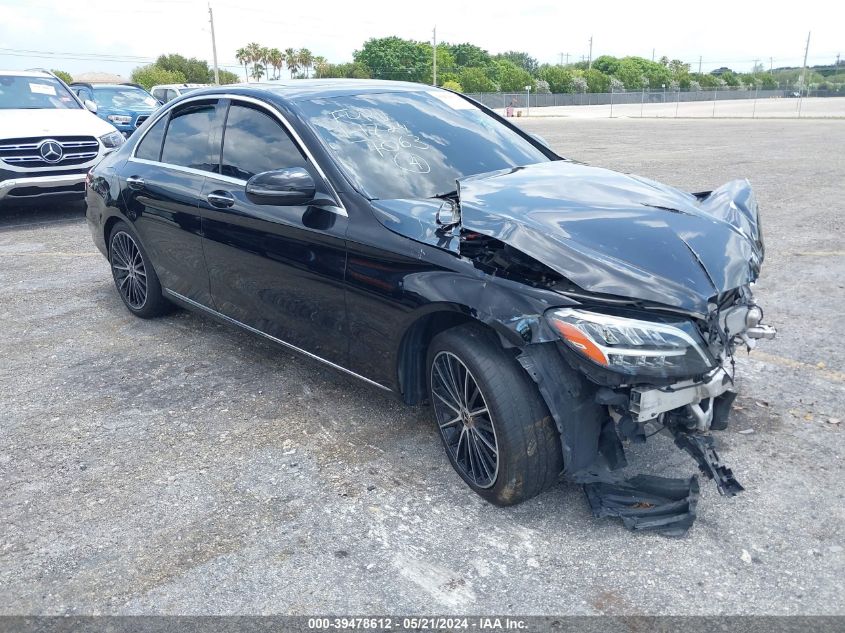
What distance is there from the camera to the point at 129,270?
562 centimetres

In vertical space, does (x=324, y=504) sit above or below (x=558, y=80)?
below

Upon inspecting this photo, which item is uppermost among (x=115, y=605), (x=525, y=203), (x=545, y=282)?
(x=525, y=203)

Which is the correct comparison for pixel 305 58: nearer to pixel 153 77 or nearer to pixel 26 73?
pixel 153 77

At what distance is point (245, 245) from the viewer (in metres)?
4.19

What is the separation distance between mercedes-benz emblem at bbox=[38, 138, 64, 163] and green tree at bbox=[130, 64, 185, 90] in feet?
190

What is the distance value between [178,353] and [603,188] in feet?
10.1

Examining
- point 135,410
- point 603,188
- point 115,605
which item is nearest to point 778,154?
point 603,188

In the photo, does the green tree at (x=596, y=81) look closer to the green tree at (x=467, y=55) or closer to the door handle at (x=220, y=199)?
the green tree at (x=467, y=55)

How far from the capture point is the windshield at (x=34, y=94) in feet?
33.7

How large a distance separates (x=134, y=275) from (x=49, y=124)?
551 cm

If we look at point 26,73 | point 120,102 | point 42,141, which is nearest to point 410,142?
point 42,141

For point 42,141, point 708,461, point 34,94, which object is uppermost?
point 34,94

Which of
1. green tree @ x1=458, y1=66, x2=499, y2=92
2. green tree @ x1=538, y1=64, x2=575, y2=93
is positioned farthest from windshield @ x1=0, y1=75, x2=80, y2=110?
green tree @ x1=538, y1=64, x2=575, y2=93

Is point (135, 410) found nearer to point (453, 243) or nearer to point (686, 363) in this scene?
point (453, 243)
